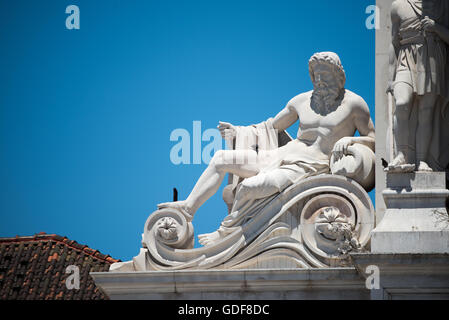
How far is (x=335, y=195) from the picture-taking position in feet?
69.4

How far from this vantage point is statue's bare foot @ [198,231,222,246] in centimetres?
2173

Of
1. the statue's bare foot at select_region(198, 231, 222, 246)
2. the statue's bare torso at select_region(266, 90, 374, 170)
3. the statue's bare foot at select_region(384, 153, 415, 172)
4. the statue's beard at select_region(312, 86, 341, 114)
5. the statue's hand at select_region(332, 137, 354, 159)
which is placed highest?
the statue's beard at select_region(312, 86, 341, 114)

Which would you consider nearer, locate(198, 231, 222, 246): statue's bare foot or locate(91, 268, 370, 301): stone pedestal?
locate(91, 268, 370, 301): stone pedestal

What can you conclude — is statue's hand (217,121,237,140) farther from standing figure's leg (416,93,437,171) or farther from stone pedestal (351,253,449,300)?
stone pedestal (351,253,449,300)

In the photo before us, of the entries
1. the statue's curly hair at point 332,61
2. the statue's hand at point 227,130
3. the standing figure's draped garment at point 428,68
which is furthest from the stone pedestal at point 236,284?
the statue's curly hair at point 332,61

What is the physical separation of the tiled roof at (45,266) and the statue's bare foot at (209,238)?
7.40 m

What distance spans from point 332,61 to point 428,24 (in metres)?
2.16

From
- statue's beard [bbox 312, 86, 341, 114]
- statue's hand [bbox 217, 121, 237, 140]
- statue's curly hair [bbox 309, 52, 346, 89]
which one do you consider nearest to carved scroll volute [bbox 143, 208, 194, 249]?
statue's hand [bbox 217, 121, 237, 140]

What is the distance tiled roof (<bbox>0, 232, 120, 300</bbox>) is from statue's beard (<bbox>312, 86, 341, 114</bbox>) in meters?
8.91

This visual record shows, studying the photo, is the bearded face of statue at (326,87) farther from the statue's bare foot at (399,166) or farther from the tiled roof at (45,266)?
the tiled roof at (45,266)

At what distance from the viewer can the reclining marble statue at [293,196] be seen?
2100cm

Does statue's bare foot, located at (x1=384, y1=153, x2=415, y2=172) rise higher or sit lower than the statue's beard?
lower
